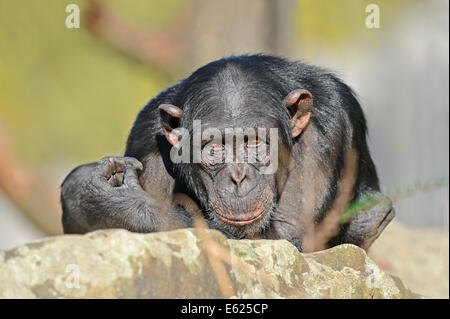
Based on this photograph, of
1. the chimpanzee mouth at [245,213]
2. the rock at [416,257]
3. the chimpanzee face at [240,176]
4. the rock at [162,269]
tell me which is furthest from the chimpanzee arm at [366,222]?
the rock at [416,257]

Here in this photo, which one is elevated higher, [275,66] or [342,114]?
[275,66]

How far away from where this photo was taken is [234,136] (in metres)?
6.12

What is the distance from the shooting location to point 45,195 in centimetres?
1509

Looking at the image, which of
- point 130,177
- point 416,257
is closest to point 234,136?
point 130,177

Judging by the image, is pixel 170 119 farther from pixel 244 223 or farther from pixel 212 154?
pixel 244 223

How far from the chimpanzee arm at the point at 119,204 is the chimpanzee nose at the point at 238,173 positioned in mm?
684

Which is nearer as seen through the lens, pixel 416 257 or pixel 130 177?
pixel 130 177

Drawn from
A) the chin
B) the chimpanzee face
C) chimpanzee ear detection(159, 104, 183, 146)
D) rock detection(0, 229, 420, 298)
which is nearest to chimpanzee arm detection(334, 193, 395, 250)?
the chimpanzee face

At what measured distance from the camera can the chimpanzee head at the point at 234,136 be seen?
19.4 ft

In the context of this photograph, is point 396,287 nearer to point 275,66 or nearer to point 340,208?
point 340,208

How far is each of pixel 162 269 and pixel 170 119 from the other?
2.92 m
